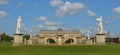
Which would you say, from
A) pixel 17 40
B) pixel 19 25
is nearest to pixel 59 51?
pixel 17 40

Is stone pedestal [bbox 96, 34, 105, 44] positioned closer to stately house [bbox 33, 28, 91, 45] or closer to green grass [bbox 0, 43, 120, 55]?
green grass [bbox 0, 43, 120, 55]

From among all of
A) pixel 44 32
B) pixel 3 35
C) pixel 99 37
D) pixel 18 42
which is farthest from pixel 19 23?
pixel 3 35

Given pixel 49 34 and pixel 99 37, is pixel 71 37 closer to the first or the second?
pixel 49 34

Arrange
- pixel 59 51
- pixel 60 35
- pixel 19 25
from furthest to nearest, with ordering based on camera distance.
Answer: pixel 60 35 → pixel 19 25 → pixel 59 51

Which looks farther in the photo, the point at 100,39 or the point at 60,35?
the point at 60,35

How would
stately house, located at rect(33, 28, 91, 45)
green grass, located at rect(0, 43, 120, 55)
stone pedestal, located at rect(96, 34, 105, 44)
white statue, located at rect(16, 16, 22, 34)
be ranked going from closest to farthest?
1. green grass, located at rect(0, 43, 120, 55)
2. stone pedestal, located at rect(96, 34, 105, 44)
3. white statue, located at rect(16, 16, 22, 34)
4. stately house, located at rect(33, 28, 91, 45)

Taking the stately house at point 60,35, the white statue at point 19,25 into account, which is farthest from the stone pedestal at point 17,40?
the stately house at point 60,35

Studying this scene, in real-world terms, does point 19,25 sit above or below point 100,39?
above

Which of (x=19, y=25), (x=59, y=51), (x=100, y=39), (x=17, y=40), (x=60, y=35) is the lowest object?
(x=59, y=51)

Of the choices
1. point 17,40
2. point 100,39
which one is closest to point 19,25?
point 17,40

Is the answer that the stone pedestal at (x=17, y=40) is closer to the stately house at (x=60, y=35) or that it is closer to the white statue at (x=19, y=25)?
the white statue at (x=19, y=25)

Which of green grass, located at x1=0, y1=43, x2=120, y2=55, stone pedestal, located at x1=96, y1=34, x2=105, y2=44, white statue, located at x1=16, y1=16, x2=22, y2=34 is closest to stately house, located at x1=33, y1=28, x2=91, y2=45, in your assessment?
white statue, located at x1=16, y1=16, x2=22, y2=34

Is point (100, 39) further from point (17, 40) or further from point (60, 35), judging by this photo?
point (60, 35)

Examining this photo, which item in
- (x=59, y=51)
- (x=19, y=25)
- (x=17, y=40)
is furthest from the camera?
(x=19, y=25)
